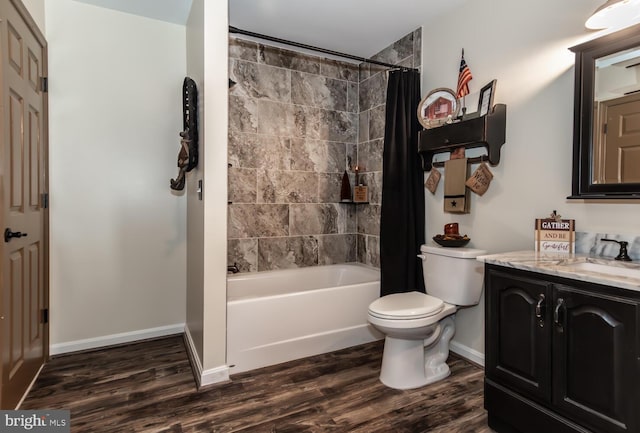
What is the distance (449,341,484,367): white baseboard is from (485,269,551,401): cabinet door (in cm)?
77

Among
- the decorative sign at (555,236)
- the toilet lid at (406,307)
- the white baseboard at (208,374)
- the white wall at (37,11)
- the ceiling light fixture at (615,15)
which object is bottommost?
the white baseboard at (208,374)

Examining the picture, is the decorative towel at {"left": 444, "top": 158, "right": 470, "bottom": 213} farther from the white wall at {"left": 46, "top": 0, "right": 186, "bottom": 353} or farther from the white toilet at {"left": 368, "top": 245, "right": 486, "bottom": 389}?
the white wall at {"left": 46, "top": 0, "right": 186, "bottom": 353}

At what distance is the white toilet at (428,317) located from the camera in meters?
2.08

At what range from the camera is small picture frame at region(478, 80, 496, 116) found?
2.21 metres

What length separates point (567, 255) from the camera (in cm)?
181

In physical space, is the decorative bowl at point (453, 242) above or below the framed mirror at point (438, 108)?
below

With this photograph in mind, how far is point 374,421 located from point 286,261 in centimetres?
175

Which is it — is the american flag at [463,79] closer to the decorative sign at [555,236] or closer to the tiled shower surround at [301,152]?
the tiled shower surround at [301,152]

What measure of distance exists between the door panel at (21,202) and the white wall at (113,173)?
0.55 feet

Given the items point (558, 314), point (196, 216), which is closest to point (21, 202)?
point (196, 216)

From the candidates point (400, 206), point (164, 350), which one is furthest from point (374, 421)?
point (164, 350)

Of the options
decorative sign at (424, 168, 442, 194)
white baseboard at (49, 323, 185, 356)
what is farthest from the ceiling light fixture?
white baseboard at (49, 323, 185, 356)

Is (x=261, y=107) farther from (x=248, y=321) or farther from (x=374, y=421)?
(x=374, y=421)

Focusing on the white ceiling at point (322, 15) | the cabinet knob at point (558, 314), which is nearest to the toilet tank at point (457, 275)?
the cabinet knob at point (558, 314)
